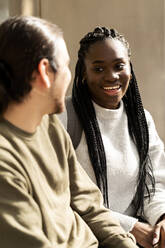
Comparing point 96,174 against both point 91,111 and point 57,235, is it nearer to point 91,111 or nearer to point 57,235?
point 91,111

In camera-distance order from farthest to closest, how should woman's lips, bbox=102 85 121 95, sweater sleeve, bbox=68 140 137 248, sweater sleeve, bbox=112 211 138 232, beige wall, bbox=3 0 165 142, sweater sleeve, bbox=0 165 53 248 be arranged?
beige wall, bbox=3 0 165 142 < woman's lips, bbox=102 85 121 95 < sweater sleeve, bbox=112 211 138 232 < sweater sleeve, bbox=68 140 137 248 < sweater sleeve, bbox=0 165 53 248

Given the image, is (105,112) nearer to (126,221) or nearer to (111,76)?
(111,76)

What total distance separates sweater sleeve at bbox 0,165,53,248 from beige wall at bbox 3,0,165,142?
158 centimetres

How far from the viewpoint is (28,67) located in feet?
4.22

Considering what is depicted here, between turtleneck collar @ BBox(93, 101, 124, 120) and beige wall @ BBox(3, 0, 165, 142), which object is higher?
beige wall @ BBox(3, 0, 165, 142)

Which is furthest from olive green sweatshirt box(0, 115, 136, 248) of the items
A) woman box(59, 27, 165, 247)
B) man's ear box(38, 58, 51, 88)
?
woman box(59, 27, 165, 247)

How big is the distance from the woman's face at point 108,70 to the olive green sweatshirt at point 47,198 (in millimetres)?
454

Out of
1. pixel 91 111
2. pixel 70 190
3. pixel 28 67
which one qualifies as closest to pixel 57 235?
pixel 70 190

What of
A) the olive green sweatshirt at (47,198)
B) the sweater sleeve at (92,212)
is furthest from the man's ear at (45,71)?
the sweater sleeve at (92,212)

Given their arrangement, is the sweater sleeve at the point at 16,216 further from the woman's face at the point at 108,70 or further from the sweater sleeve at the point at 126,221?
the woman's face at the point at 108,70

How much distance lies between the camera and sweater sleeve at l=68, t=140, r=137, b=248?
1.58m

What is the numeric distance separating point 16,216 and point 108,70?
0.86 m

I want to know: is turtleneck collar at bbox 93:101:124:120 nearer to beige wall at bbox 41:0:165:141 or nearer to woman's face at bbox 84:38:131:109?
woman's face at bbox 84:38:131:109

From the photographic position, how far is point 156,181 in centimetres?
208
